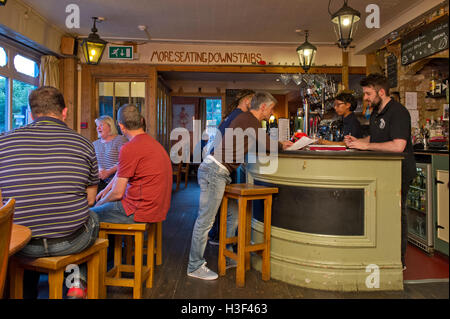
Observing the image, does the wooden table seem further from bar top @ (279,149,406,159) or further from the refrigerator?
the refrigerator

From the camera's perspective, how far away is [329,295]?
2.47 m

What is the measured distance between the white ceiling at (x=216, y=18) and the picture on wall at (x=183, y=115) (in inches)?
205

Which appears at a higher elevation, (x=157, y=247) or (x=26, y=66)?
(x=26, y=66)

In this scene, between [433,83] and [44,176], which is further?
[433,83]

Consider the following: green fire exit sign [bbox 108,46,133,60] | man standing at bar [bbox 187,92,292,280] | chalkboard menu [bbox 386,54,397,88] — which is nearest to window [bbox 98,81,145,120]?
green fire exit sign [bbox 108,46,133,60]

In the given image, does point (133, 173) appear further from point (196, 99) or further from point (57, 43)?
point (196, 99)

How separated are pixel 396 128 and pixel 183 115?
902cm

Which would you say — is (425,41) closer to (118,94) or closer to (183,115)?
(118,94)

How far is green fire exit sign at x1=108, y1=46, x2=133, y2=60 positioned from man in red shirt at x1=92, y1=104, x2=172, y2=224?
13.5 ft

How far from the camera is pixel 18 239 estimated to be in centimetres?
136

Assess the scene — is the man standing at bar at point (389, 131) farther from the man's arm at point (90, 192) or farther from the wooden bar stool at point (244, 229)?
the man's arm at point (90, 192)

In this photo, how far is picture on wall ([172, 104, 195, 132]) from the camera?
1120cm

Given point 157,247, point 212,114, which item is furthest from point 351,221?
point 212,114

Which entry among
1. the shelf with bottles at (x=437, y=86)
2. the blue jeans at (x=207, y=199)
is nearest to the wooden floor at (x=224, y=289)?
the blue jeans at (x=207, y=199)
